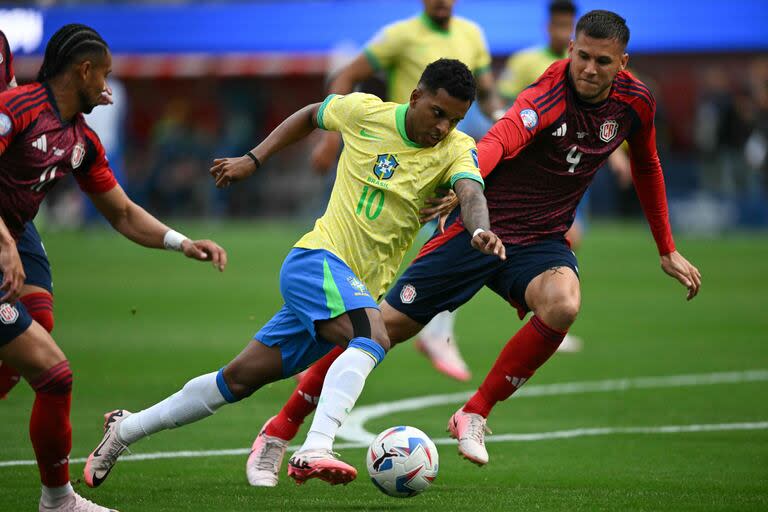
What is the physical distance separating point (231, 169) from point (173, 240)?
47 cm

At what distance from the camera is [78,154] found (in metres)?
6.36

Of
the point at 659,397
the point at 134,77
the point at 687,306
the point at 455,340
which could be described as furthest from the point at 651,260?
the point at 134,77

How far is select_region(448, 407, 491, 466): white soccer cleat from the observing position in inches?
272

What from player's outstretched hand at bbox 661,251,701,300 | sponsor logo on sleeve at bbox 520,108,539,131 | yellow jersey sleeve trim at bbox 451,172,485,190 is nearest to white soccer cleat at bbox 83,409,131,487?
yellow jersey sleeve trim at bbox 451,172,485,190

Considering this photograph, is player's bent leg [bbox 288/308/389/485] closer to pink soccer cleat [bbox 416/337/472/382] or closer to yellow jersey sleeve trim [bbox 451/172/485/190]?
yellow jersey sleeve trim [bbox 451/172/485/190]

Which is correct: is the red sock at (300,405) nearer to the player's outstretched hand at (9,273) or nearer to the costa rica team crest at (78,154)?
the costa rica team crest at (78,154)

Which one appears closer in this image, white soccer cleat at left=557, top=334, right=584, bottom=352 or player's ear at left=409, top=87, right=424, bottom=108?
player's ear at left=409, top=87, right=424, bottom=108

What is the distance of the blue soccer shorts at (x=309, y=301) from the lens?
637 cm

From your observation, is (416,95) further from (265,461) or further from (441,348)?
(441,348)

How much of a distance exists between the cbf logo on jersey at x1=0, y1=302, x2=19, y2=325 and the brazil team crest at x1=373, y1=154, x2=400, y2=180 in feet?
6.33

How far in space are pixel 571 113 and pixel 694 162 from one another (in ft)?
70.2

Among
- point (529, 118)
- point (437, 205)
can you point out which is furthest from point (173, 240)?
point (529, 118)

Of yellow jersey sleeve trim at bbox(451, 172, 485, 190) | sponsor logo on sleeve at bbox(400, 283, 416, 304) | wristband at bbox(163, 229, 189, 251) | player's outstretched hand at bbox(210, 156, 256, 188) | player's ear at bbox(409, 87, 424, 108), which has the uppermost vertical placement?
player's ear at bbox(409, 87, 424, 108)

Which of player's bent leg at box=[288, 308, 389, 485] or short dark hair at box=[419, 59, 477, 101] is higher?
short dark hair at box=[419, 59, 477, 101]
